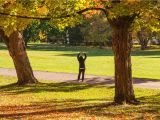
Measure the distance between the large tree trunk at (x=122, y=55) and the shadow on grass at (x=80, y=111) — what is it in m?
0.63

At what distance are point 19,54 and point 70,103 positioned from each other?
7970 mm

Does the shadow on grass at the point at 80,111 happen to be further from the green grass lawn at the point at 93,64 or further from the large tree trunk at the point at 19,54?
the green grass lawn at the point at 93,64

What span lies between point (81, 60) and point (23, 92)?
6403 mm

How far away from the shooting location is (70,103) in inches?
761

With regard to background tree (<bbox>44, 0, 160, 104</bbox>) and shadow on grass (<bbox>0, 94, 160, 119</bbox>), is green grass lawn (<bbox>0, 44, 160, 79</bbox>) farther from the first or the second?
shadow on grass (<bbox>0, 94, 160, 119</bbox>)

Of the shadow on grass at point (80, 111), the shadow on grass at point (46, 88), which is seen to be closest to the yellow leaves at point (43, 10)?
the shadow on grass at point (80, 111)

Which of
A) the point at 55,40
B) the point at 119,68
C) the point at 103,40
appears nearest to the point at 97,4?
the point at 119,68

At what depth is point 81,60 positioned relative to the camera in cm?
2889

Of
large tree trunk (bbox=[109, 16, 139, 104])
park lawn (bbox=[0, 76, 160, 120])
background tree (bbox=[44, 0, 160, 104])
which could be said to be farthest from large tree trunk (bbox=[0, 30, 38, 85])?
large tree trunk (bbox=[109, 16, 139, 104])

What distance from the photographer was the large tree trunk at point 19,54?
85.4 feet

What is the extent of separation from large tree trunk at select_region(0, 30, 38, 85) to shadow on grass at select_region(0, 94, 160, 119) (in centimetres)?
797

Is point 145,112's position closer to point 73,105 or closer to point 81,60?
point 73,105

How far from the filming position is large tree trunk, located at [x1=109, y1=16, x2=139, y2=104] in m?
17.2

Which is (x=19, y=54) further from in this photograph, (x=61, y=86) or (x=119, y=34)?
(x=119, y=34)
